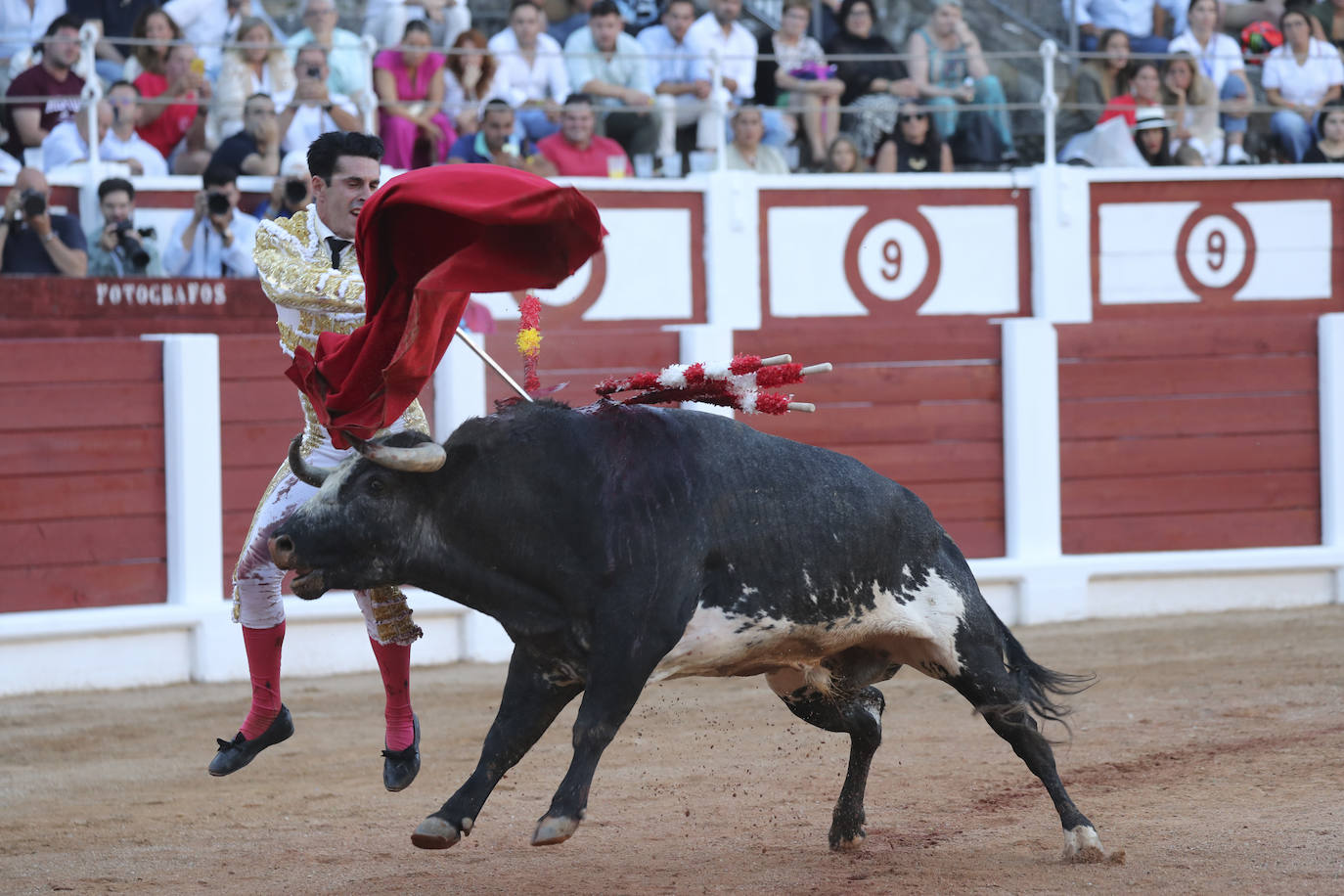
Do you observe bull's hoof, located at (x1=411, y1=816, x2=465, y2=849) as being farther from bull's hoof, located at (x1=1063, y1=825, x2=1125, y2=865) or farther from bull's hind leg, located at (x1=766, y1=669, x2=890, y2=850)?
bull's hoof, located at (x1=1063, y1=825, x2=1125, y2=865)

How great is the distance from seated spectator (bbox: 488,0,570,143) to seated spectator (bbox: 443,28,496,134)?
6 centimetres

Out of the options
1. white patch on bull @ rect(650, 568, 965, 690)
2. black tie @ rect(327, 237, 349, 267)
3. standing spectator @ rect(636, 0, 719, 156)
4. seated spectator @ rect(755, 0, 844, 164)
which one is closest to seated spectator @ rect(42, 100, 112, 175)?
standing spectator @ rect(636, 0, 719, 156)

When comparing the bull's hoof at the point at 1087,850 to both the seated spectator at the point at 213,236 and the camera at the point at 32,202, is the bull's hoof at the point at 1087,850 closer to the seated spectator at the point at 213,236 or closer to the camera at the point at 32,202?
the seated spectator at the point at 213,236

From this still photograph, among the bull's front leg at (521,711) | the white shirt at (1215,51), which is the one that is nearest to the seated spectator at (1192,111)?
the white shirt at (1215,51)

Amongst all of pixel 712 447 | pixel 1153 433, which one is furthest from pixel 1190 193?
pixel 712 447

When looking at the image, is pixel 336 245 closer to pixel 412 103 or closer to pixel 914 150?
pixel 412 103

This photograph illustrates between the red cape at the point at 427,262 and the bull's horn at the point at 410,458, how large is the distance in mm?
142

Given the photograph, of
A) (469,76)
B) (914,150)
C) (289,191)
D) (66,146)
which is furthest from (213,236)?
(914,150)

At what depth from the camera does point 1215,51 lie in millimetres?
9484

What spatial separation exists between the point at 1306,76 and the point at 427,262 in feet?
24.4

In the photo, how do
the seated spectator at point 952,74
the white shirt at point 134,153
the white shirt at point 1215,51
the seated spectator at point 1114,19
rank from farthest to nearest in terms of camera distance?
the seated spectator at point 1114,19 < the white shirt at point 1215,51 < the seated spectator at point 952,74 < the white shirt at point 134,153

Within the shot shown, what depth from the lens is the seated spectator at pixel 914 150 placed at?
8596mm

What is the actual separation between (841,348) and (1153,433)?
156 centimetres

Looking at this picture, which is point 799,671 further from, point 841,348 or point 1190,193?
point 1190,193
